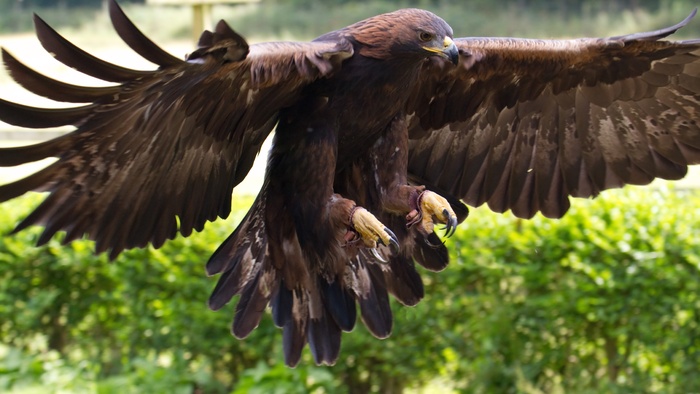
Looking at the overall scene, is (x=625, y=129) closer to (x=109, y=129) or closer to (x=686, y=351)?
(x=686, y=351)

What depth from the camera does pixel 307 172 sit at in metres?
3.80

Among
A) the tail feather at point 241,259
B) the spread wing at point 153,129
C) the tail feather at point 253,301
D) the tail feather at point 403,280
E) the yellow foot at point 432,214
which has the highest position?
the spread wing at point 153,129

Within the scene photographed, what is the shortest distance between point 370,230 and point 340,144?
1.63ft

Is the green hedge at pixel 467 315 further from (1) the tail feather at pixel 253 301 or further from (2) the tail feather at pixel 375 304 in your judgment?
(1) the tail feather at pixel 253 301

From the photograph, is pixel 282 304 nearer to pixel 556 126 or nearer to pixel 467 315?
pixel 556 126

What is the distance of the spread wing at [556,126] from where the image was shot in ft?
14.6

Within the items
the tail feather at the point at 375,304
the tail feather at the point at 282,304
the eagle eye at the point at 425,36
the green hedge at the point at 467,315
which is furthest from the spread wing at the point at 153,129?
the green hedge at the point at 467,315

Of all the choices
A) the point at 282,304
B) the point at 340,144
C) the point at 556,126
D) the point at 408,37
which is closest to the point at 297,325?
the point at 282,304

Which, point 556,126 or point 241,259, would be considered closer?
point 241,259

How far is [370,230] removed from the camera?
3.54 meters

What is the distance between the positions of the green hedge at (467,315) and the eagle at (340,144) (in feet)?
3.96

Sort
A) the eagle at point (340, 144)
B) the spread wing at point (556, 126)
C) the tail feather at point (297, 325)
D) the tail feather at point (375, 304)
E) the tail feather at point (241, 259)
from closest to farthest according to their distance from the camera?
1. the eagle at point (340, 144)
2. the tail feather at point (241, 259)
3. the tail feather at point (297, 325)
4. the tail feather at point (375, 304)
5. the spread wing at point (556, 126)

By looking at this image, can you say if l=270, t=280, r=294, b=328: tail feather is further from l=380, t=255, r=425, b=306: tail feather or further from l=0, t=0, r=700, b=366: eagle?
l=380, t=255, r=425, b=306: tail feather

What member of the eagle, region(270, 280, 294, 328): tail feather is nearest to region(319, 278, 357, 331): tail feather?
the eagle
